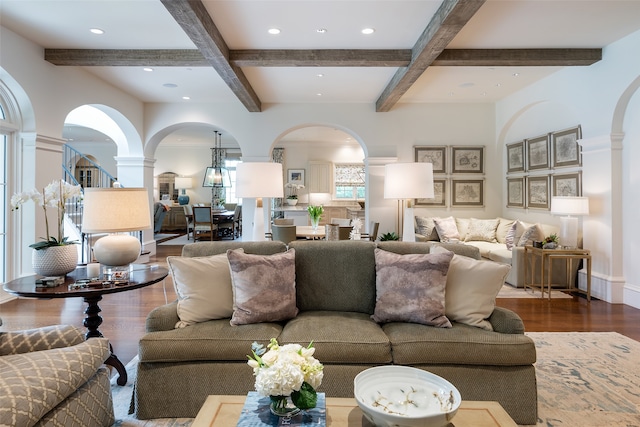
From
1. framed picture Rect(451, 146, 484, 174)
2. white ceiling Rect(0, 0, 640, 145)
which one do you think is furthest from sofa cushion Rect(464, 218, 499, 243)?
white ceiling Rect(0, 0, 640, 145)

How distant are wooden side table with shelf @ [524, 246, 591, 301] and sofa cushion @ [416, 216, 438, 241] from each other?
160 cm

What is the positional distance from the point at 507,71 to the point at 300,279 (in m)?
4.39

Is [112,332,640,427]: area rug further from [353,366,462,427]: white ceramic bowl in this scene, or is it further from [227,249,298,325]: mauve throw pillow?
[353,366,462,427]: white ceramic bowl

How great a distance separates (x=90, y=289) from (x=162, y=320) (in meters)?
0.46

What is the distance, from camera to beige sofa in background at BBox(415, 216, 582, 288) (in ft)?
15.4

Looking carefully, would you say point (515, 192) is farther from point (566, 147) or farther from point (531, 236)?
point (531, 236)

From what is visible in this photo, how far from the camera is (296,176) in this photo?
10.8m

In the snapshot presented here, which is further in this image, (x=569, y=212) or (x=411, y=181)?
(x=569, y=212)

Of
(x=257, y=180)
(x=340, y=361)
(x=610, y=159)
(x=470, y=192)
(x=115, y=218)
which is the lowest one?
(x=340, y=361)

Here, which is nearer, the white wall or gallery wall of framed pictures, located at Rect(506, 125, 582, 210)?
the white wall

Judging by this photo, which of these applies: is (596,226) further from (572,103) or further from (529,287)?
(572,103)

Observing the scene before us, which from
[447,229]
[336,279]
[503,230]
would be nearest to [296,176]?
[447,229]

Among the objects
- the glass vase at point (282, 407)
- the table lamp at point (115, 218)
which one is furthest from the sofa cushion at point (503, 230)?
the glass vase at point (282, 407)

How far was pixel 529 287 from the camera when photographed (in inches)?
191
